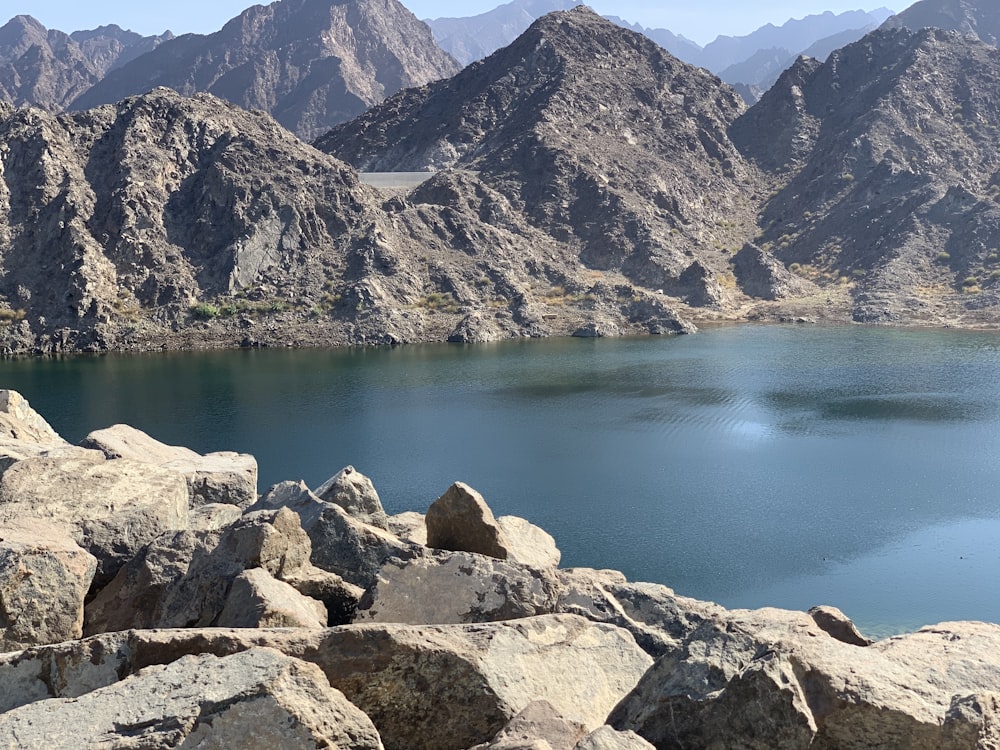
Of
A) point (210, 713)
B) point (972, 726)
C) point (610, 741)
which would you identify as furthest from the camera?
point (972, 726)

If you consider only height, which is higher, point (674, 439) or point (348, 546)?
point (348, 546)

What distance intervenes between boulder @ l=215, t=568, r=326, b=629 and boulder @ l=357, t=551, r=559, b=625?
96cm

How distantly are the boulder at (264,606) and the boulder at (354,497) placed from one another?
5.77 metres

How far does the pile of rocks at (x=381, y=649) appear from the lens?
25.2ft

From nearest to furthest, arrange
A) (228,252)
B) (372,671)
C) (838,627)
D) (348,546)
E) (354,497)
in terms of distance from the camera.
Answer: (372,671), (838,627), (348,546), (354,497), (228,252)

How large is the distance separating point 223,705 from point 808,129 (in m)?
137

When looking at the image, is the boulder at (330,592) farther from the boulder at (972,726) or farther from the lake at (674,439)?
the lake at (674,439)

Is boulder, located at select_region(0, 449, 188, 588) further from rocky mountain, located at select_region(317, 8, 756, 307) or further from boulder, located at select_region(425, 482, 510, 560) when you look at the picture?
rocky mountain, located at select_region(317, 8, 756, 307)

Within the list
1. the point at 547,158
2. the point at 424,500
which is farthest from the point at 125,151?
the point at 424,500

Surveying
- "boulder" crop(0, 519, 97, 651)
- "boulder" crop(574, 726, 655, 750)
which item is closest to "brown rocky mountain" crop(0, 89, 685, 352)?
"boulder" crop(0, 519, 97, 651)

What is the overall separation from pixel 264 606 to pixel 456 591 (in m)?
2.75

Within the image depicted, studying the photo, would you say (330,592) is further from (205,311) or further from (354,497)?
(205,311)

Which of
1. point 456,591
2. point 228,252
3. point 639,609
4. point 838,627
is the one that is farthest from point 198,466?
point 228,252

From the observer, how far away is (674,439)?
149 feet
